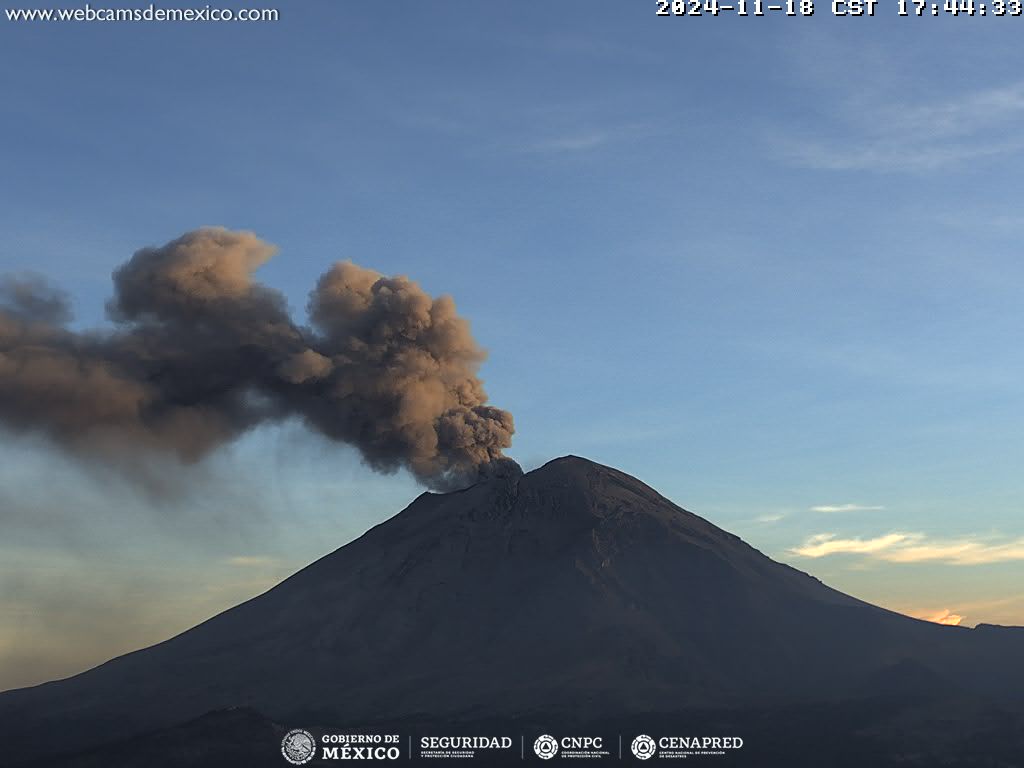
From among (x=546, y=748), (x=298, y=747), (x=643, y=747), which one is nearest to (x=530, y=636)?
(x=546, y=748)

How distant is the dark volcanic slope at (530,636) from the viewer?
487ft

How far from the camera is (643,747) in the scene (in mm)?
125125

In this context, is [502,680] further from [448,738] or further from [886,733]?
[886,733]

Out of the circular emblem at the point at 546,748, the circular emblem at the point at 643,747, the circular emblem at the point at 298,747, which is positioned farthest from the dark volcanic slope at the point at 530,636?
the circular emblem at the point at 298,747

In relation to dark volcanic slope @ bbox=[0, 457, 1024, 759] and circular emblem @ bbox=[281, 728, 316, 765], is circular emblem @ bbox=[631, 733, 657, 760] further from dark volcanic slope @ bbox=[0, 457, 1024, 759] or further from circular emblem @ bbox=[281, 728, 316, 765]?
circular emblem @ bbox=[281, 728, 316, 765]

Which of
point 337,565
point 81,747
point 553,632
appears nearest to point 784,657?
point 553,632

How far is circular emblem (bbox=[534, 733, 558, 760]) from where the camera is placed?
126 metres

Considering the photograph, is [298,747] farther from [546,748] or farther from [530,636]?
[530,636]

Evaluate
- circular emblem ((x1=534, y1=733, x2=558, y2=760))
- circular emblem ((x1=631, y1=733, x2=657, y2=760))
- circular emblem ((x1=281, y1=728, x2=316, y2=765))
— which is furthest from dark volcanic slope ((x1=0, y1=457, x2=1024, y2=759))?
circular emblem ((x1=281, y1=728, x2=316, y2=765))

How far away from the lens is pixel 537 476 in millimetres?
182875

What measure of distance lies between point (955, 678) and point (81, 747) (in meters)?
92.6

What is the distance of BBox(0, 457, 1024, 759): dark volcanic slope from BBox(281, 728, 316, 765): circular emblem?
21.3 meters

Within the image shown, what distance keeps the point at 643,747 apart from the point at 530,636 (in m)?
35.8

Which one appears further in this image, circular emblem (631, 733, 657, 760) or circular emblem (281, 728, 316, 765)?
circular emblem (631, 733, 657, 760)
